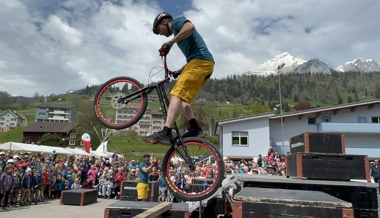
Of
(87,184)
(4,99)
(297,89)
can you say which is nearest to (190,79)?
(87,184)

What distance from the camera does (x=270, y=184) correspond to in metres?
5.66

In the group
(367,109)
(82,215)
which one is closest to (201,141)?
(82,215)

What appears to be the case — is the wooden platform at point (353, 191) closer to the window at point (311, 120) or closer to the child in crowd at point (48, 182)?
the child in crowd at point (48, 182)

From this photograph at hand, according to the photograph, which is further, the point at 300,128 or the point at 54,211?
the point at 300,128

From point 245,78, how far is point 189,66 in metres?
187

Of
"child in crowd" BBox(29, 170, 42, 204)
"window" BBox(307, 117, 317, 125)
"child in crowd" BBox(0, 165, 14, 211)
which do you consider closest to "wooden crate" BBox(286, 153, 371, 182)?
"child in crowd" BBox(0, 165, 14, 211)

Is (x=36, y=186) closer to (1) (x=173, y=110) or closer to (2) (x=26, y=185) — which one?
(2) (x=26, y=185)

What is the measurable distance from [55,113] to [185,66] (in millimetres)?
143514

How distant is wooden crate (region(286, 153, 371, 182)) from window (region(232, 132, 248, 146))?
27813 mm

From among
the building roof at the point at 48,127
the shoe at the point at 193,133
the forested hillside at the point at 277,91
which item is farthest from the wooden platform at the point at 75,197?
the forested hillside at the point at 277,91

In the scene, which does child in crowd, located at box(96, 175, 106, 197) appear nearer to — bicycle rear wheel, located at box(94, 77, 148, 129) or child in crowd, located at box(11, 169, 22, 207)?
child in crowd, located at box(11, 169, 22, 207)

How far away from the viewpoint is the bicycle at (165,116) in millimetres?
4238

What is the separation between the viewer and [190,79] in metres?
4.13

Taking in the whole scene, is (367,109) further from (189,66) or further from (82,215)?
(189,66)
